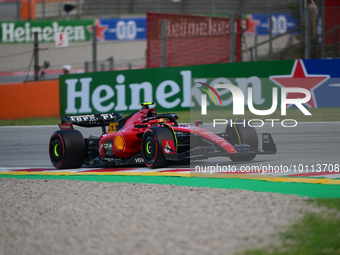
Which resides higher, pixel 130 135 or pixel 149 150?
pixel 130 135

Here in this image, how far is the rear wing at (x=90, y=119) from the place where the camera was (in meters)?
8.60

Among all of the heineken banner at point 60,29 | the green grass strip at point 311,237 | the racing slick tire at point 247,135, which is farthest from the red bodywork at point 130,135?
Answer: the heineken banner at point 60,29

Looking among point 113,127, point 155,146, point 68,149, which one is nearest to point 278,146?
point 155,146

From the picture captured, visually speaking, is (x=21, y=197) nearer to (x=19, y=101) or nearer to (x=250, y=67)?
(x=250, y=67)

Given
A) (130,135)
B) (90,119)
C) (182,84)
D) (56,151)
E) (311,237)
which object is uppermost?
(182,84)

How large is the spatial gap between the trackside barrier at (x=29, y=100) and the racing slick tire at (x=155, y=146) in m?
8.94

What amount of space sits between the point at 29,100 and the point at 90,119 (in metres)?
7.93

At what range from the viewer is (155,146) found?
7172 mm

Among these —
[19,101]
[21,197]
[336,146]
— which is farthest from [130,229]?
[19,101]

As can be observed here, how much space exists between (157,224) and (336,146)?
524cm

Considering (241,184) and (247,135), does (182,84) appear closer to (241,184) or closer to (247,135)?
(247,135)

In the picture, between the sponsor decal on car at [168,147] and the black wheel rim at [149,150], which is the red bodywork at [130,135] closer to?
the black wheel rim at [149,150]

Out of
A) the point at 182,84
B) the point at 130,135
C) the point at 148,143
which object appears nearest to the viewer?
the point at 148,143

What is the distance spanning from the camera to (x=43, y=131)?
491 inches
